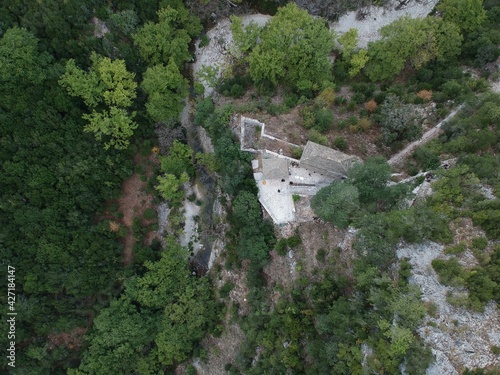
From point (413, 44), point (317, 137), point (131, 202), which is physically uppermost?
point (413, 44)

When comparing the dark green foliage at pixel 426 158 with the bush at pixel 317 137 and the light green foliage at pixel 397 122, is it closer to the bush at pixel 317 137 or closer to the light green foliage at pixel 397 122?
the light green foliage at pixel 397 122

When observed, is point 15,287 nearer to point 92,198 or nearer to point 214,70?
point 92,198

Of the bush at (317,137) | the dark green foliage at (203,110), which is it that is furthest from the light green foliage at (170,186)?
the bush at (317,137)

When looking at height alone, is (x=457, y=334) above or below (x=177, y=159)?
below

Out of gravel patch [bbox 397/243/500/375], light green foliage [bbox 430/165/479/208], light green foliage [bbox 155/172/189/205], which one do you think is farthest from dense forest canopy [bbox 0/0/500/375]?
gravel patch [bbox 397/243/500/375]

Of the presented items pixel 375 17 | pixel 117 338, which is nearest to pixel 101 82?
pixel 117 338

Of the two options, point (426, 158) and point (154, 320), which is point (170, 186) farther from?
point (426, 158)
